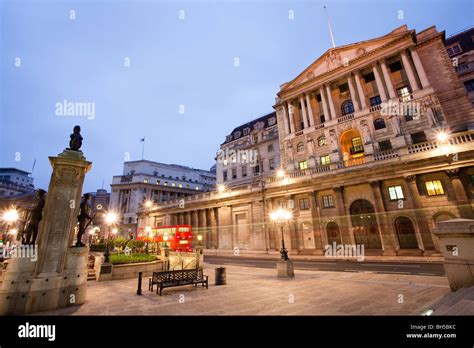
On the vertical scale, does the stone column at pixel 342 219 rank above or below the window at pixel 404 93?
below

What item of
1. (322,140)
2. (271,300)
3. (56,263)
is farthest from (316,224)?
(56,263)

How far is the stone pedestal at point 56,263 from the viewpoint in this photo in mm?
7070

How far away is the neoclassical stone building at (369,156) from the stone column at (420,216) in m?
0.08

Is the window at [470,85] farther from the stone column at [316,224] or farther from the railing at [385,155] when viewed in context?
the stone column at [316,224]

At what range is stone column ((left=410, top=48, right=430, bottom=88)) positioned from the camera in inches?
1060

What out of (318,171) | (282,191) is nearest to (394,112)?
(318,171)

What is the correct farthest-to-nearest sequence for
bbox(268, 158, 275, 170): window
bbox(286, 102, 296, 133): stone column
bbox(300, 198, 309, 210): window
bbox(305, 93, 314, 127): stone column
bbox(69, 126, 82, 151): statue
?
bbox(268, 158, 275, 170): window < bbox(286, 102, 296, 133): stone column < bbox(305, 93, 314, 127): stone column < bbox(300, 198, 309, 210): window < bbox(69, 126, 82, 151): statue

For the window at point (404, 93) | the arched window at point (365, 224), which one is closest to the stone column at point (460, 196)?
the arched window at point (365, 224)

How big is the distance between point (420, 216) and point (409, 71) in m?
19.2

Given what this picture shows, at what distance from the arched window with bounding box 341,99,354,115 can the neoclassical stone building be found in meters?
0.17

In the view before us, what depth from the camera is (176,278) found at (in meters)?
10.7

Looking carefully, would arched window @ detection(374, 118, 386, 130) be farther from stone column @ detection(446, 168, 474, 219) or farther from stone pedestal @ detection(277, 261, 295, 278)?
stone pedestal @ detection(277, 261, 295, 278)

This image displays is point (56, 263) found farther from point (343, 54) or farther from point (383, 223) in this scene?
point (343, 54)

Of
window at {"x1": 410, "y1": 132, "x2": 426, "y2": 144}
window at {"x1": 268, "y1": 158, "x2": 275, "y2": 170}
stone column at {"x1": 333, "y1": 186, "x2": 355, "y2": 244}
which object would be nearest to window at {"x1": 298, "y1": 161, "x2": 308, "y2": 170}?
stone column at {"x1": 333, "y1": 186, "x2": 355, "y2": 244}
